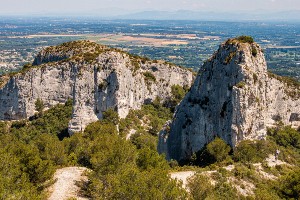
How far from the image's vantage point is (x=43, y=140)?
38750 millimetres

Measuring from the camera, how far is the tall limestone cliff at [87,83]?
6197 cm

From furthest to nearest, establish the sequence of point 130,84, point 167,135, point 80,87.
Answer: point 130,84 → point 80,87 → point 167,135

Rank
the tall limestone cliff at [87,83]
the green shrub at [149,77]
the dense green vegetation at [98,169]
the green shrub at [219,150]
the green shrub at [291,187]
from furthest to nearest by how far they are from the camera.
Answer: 1. the green shrub at [149,77]
2. the tall limestone cliff at [87,83]
3. the green shrub at [219,150]
4. the green shrub at [291,187]
5. the dense green vegetation at [98,169]

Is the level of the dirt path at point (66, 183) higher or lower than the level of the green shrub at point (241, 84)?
lower

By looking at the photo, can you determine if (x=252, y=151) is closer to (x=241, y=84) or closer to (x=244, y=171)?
(x=244, y=171)

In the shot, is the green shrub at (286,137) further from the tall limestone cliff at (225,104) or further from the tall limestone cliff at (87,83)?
the tall limestone cliff at (87,83)

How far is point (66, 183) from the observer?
3108 cm

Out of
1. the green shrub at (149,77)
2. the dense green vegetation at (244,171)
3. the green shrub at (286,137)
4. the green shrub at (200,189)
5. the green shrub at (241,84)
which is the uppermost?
the green shrub at (241,84)

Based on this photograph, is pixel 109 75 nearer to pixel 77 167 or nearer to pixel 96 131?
pixel 96 131

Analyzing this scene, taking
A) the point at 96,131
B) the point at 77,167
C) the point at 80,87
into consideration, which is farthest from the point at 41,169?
the point at 80,87

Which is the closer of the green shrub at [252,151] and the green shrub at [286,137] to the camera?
the green shrub at [252,151]

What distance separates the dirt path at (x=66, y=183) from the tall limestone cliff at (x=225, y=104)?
2066 centimetres

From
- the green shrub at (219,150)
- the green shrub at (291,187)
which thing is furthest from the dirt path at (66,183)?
the green shrub at (291,187)

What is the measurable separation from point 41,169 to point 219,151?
2344 cm
